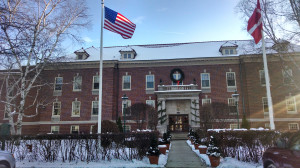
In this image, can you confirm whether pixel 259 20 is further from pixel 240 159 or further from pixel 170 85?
pixel 170 85

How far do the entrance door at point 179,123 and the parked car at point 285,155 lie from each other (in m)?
22.5

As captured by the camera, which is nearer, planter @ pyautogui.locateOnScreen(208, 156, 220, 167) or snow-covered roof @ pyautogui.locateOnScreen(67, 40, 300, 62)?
planter @ pyautogui.locateOnScreen(208, 156, 220, 167)

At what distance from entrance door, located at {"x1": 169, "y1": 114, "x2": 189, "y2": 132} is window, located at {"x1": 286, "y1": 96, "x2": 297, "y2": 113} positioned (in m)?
12.8

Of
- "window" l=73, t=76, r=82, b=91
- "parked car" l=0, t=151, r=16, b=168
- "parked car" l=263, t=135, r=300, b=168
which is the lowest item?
"parked car" l=0, t=151, r=16, b=168

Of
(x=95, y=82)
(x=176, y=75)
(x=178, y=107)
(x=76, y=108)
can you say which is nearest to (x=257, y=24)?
(x=176, y=75)

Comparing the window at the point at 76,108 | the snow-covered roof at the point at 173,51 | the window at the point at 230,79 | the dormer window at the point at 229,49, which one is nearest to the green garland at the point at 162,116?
the snow-covered roof at the point at 173,51

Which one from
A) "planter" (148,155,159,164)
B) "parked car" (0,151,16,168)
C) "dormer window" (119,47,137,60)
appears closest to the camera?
"parked car" (0,151,16,168)

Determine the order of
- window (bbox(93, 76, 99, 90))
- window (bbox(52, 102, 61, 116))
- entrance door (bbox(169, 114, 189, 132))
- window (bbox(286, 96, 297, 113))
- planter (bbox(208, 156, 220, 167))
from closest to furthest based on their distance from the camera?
planter (bbox(208, 156, 220, 167)) → window (bbox(286, 96, 297, 113)) → entrance door (bbox(169, 114, 189, 132)) → window (bbox(52, 102, 61, 116)) → window (bbox(93, 76, 99, 90))

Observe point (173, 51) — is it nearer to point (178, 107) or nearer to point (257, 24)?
point (178, 107)

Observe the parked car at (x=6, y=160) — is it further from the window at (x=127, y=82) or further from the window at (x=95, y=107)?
the window at (x=127, y=82)

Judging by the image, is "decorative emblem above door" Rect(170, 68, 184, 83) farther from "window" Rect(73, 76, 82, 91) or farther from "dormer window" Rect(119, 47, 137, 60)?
"window" Rect(73, 76, 82, 91)

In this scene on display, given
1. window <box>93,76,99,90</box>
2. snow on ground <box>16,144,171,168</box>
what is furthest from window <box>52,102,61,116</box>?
snow on ground <box>16,144,171,168</box>

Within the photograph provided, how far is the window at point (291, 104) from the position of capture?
87.5 feet

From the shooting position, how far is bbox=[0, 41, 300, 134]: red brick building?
27156 millimetres
